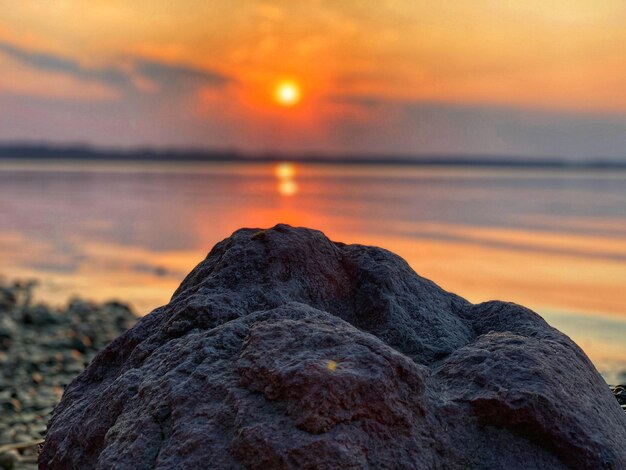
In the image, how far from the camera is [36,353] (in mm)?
8438

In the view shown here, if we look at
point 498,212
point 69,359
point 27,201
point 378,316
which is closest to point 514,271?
point 69,359

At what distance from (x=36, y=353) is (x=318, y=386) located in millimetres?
7050

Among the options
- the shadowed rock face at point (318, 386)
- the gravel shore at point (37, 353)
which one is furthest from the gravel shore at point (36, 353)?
the shadowed rock face at point (318, 386)

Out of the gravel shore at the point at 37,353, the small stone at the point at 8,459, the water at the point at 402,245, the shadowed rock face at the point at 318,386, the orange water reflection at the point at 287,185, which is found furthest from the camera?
the orange water reflection at the point at 287,185

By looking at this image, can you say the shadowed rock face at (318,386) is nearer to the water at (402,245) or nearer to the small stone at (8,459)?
the small stone at (8,459)

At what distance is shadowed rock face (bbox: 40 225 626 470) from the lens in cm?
223

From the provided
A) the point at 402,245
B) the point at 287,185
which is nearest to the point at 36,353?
the point at 402,245

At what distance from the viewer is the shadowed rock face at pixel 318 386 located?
7.32 feet

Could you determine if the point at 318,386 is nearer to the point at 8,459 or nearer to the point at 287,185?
the point at 8,459

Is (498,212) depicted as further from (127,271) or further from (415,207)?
(127,271)

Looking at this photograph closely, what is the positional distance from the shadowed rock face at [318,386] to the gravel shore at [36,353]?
6.90 ft

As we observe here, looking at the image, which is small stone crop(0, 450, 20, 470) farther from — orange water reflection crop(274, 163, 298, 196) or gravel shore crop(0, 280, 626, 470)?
orange water reflection crop(274, 163, 298, 196)

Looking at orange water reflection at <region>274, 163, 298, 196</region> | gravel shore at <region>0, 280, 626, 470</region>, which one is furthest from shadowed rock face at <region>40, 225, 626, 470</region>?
orange water reflection at <region>274, 163, 298, 196</region>

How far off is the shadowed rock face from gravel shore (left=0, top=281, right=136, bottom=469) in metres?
2.10
